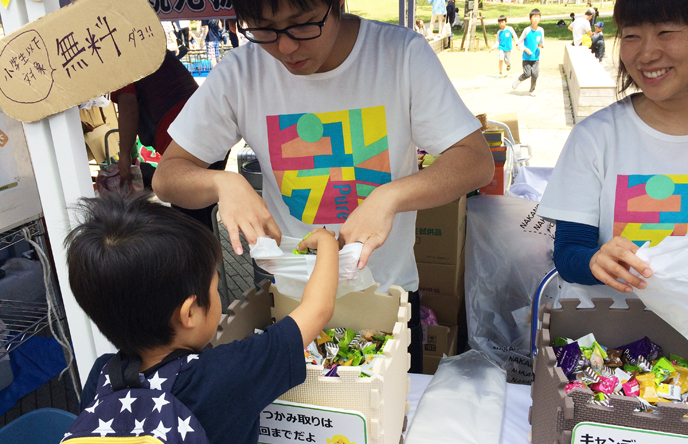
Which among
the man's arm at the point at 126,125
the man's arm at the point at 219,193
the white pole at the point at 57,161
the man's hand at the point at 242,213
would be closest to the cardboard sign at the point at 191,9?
the man's arm at the point at 126,125

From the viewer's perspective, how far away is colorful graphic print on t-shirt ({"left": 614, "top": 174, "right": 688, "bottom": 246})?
1267mm

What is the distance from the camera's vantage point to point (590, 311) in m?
1.18

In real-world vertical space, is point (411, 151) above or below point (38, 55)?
below

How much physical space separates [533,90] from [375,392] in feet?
39.8

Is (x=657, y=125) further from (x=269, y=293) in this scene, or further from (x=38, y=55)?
(x=38, y=55)

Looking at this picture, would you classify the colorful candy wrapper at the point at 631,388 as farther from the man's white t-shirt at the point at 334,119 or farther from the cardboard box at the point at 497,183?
the cardboard box at the point at 497,183

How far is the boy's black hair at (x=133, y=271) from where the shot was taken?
95cm

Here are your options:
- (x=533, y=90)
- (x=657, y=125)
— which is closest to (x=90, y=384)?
(x=657, y=125)

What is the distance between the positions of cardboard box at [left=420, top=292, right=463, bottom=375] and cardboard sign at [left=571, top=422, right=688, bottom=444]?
1.35m

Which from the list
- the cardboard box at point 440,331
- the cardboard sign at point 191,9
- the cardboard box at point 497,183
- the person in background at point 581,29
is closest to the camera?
the cardboard box at point 440,331

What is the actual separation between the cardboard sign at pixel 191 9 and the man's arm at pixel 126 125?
0.92 meters

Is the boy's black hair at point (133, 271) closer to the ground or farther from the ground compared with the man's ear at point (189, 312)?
farther from the ground

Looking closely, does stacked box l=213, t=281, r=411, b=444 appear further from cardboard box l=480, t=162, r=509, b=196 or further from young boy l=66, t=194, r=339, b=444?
cardboard box l=480, t=162, r=509, b=196

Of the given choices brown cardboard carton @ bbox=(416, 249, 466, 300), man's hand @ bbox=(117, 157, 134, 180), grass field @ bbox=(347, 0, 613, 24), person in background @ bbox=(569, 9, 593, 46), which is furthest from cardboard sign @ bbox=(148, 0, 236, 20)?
grass field @ bbox=(347, 0, 613, 24)
